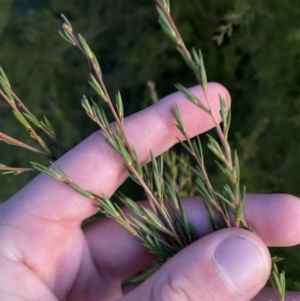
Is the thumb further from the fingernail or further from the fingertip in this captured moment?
the fingertip

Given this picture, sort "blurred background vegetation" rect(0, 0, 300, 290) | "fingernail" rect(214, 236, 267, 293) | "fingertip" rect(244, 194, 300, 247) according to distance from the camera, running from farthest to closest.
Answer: "blurred background vegetation" rect(0, 0, 300, 290)
"fingertip" rect(244, 194, 300, 247)
"fingernail" rect(214, 236, 267, 293)

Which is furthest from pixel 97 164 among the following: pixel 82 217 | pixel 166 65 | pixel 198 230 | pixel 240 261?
pixel 166 65

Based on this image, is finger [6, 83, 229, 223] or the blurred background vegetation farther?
the blurred background vegetation

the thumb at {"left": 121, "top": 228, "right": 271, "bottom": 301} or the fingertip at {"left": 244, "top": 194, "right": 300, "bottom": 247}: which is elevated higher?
the thumb at {"left": 121, "top": 228, "right": 271, "bottom": 301}

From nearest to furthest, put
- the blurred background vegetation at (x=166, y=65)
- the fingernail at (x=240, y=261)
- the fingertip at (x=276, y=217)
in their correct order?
the fingernail at (x=240, y=261) < the fingertip at (x=276, y=217) < the blurred background vegetation at (x=166, y=65)

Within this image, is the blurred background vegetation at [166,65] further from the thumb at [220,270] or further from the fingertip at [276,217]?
the thumb at [220,270]

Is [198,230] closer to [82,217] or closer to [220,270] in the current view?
[220,270]

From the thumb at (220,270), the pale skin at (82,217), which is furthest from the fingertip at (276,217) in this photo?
the thumb at (220,270)

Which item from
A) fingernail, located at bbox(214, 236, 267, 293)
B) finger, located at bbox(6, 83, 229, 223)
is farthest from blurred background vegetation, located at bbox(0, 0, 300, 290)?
fingernail, located at bbox(214, 236, 267, 293)
